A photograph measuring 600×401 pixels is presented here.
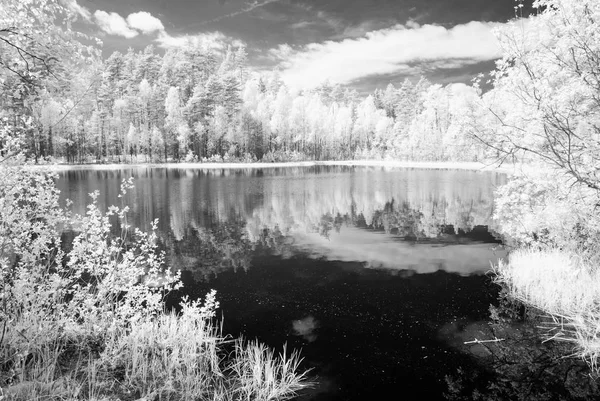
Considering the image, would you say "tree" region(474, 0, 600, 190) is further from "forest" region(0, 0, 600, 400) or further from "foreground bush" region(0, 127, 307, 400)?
"foreground bush" region(0, 127, 307, 400)

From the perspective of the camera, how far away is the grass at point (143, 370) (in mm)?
5980

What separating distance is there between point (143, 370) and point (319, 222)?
1828 cm

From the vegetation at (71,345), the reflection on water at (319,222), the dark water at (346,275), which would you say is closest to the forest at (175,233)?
the vegetation at (71,345)

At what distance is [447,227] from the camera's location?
75.7 feet

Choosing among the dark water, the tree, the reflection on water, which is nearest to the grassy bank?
the dark water

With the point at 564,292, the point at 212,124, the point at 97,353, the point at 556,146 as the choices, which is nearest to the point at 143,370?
the point at 97,353

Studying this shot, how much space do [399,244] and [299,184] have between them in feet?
82.6

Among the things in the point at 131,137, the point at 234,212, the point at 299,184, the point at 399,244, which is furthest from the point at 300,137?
the point at 399,244

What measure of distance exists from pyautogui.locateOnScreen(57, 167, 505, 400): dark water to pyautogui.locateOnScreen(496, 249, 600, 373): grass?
3.62ft

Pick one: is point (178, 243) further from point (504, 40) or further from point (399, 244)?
point (504, 40)

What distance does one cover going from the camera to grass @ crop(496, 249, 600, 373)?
855 cm

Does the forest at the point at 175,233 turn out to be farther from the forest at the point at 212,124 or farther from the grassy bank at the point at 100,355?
the forest at the point at 212,124

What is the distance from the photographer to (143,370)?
666 cm

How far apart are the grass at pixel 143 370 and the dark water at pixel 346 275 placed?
3.77 ft
